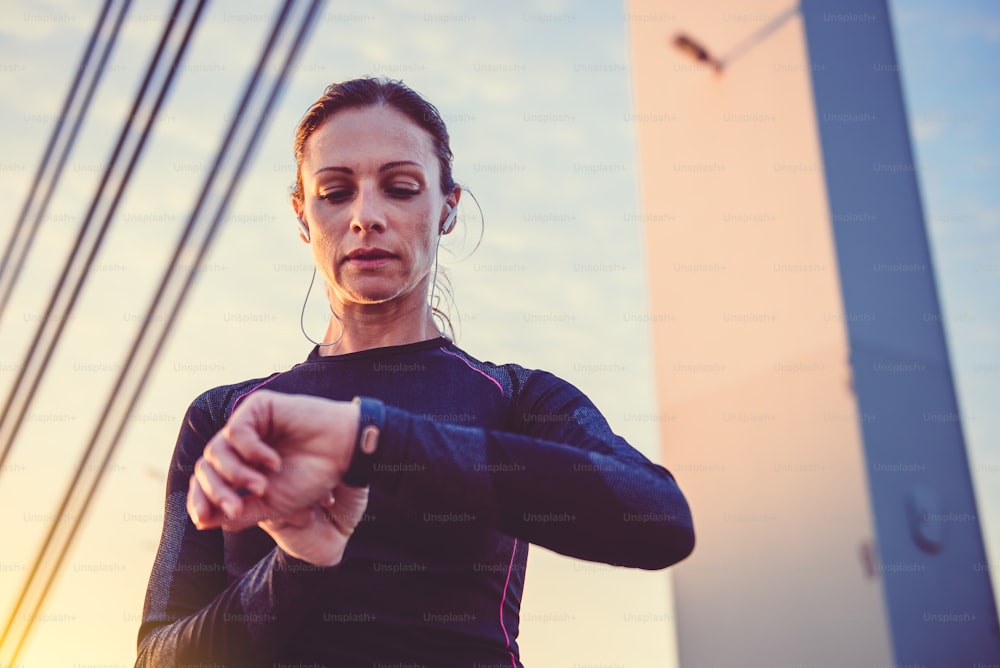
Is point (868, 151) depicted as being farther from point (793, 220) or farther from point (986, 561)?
point (986, 561)

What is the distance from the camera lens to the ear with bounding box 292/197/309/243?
1178mm

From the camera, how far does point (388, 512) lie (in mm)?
890

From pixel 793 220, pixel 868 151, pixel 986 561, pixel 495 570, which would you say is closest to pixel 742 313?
pixel 793 220

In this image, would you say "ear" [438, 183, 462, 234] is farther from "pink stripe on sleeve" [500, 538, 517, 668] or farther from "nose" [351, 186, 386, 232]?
"pink stripe on sleeve" [500, 538, 517, 668]

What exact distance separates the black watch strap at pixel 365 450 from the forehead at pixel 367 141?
491mm

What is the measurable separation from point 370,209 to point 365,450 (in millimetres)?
451

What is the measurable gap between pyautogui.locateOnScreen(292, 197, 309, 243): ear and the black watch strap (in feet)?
1.93

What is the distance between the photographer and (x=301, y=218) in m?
1.21

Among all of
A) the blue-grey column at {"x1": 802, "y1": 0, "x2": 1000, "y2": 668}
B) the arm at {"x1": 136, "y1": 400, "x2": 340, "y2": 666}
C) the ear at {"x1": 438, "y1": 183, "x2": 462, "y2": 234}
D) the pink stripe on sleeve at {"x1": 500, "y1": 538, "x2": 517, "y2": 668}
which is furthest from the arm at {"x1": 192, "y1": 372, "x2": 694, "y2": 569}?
the blue-grey column at {"x1": 802, "y1": 0, "x2": 1000, "y2": 668}

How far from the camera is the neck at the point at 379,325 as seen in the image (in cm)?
110

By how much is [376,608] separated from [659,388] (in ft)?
8.42

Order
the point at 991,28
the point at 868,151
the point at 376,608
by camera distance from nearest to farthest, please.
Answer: the point at 376,608 < the point at 868,151 < the point at 991,28

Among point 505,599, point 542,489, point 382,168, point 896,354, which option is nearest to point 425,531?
point 505,599

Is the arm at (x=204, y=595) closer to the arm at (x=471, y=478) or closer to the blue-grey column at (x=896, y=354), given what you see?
the arm at (x=471, y=478)
